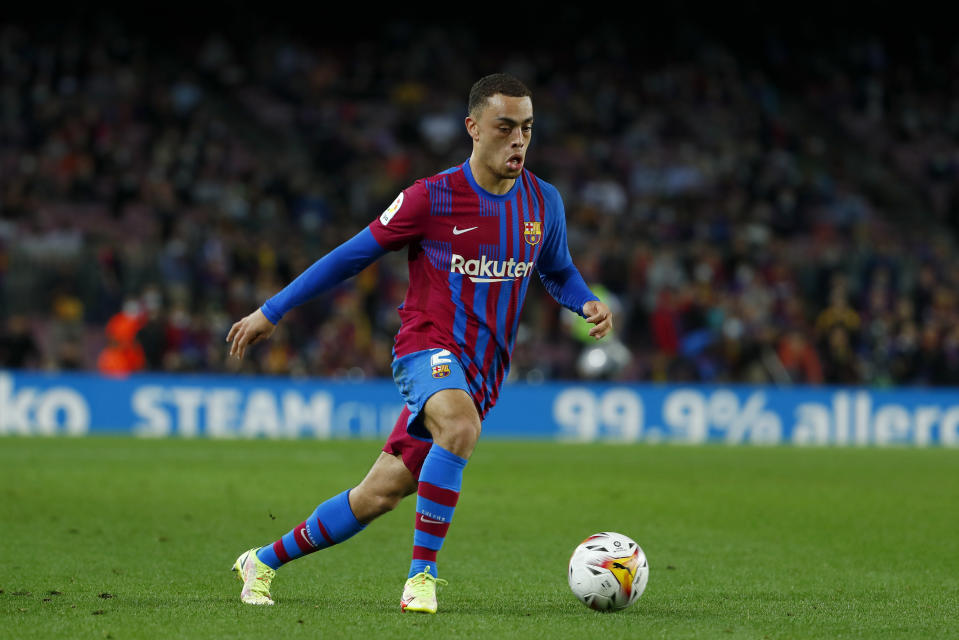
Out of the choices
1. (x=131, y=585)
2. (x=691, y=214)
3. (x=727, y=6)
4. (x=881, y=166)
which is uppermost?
(x=727, y=6)

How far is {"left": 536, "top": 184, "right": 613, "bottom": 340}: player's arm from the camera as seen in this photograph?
6184 mm

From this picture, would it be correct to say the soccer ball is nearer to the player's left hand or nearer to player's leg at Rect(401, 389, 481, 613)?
player's leg at Rect(401, 389, 481, 613)

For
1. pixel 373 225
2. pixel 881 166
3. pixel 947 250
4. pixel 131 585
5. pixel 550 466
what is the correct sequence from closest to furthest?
pixel 373 225 < pixel 131 585 < pixel 550 466 < pixel 947 250 < pixel 881 166

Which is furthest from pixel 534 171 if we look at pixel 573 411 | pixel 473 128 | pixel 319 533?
pixel 319 533

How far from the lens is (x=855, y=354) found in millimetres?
20828

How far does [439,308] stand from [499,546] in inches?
Result: 118

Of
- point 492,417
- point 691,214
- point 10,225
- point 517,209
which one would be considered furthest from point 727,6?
point 517,209

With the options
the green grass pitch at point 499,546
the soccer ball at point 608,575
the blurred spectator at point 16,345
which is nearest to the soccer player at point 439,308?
the green grass pitch at point 499,546

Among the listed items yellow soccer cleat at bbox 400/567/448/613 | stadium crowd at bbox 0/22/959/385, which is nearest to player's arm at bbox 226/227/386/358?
yellow soccer cleat at bbox 400/567/448/613

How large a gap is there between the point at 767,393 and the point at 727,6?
570 inches

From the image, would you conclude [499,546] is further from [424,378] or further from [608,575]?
[424,378]

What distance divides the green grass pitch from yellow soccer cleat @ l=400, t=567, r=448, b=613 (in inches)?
3.4

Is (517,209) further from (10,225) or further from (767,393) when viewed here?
(10,225)

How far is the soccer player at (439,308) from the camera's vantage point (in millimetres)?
5730
